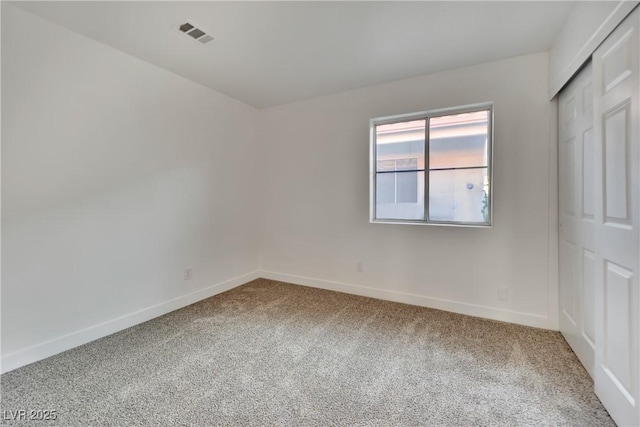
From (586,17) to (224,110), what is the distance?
341cm

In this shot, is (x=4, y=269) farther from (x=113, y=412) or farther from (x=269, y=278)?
(x=269, y=278)

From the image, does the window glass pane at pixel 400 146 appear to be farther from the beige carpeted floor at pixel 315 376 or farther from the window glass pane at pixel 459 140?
the beige carpeted floor at pixel 315 376

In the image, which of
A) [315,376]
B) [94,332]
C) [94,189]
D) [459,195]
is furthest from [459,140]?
[94,332]

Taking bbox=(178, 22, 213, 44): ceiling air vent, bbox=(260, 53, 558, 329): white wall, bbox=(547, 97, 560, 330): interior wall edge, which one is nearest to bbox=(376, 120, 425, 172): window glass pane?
bbox=(260, 53, 558, 329): white wall

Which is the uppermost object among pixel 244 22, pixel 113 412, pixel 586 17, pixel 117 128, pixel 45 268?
pixel 244 22

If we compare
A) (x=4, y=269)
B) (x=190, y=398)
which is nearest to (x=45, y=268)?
(x=4, y=269)

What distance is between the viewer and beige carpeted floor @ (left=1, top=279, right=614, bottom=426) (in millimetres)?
1488

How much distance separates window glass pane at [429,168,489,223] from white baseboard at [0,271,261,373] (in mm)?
2839

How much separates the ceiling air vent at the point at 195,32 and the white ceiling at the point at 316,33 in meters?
0.05

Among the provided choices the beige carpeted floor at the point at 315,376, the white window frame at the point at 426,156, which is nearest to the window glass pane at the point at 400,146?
the white window frame at the point at 426,156

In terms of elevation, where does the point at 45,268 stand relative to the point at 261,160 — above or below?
below

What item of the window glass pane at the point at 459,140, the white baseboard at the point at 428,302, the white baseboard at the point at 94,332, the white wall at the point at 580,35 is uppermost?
the white wall at the point at 580,35

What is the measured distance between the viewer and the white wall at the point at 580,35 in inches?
54.9

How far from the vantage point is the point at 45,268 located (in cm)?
205
